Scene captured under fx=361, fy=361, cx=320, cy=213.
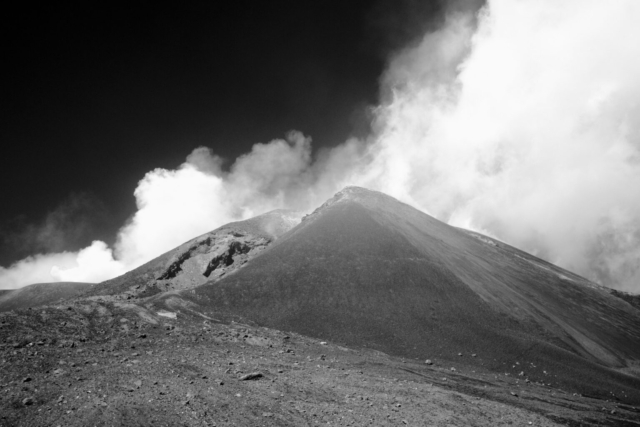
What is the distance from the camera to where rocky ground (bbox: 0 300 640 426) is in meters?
19.0

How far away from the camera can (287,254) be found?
8675 cm

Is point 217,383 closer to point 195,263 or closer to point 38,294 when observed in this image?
point 195,263

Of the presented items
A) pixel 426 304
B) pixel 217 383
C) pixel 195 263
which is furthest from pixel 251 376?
pixel 195 263

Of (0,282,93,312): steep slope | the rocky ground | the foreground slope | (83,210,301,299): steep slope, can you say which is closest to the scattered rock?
the rocky ground

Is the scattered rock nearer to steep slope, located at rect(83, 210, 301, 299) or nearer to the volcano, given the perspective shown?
the volcano

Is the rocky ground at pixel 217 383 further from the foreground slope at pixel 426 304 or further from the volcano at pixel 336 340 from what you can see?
the foreground slope at pixel 426 304

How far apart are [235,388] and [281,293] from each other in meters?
46.5

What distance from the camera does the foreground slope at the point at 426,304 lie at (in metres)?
54.5

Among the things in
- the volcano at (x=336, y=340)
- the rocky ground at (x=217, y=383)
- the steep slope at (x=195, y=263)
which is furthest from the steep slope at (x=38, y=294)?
the rocky ground at (x=217, y=383)

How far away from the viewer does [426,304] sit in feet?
226

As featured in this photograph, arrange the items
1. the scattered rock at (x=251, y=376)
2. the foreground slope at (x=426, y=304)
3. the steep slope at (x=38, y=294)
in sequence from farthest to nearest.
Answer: the steep slope at (x=38, y=294), the foreground slope at (x=426, y=304), the scattered rock at (x=251, y=376)

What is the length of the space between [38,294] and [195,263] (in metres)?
107

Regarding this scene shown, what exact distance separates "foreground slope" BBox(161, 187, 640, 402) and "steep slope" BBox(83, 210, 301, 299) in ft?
77.8

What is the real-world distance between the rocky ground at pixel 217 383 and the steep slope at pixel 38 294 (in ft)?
479
